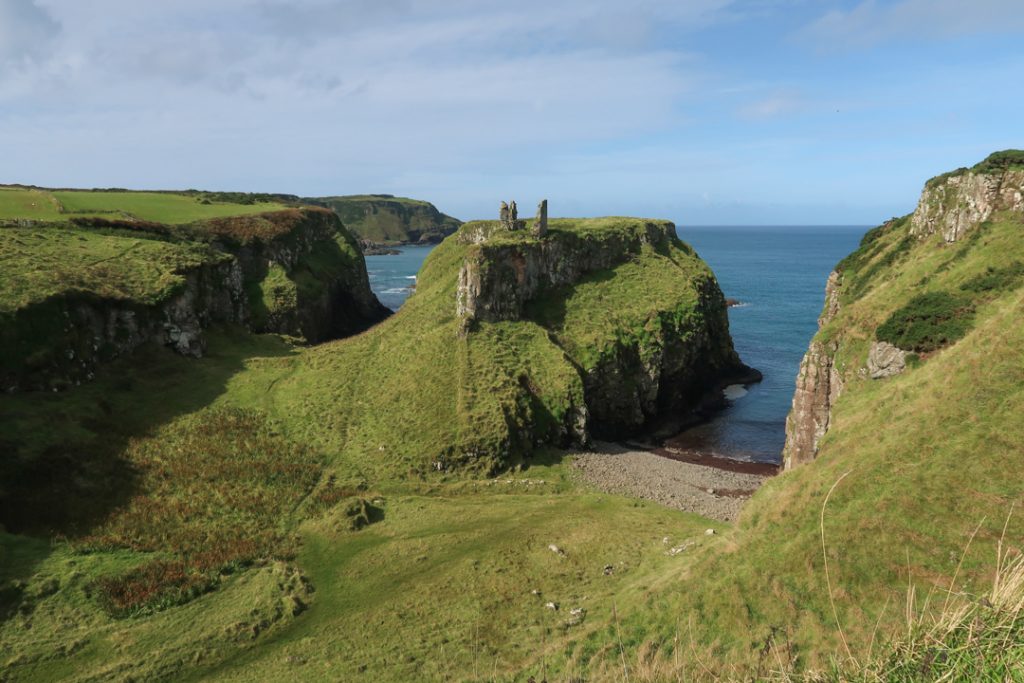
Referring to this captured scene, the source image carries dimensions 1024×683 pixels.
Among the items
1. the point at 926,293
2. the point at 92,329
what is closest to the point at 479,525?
the point at 926,293

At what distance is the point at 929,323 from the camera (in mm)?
40125

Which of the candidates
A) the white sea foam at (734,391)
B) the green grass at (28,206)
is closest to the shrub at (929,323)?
the white sea foam at (734,391)

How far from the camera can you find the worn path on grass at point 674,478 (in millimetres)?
45938

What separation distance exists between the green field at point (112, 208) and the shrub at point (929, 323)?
9524 centimetres

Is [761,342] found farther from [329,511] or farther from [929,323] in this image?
[329,511]

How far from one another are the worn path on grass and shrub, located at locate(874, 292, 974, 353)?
54.4ft

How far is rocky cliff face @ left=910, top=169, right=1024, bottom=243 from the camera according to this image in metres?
51.2

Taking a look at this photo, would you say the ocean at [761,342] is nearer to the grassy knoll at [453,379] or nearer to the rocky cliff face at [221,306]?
the grassy knoll at [453,379]

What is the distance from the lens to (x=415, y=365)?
59.6m

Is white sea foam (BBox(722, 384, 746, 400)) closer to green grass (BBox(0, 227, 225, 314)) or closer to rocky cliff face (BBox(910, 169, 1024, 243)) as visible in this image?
rocky cliff face (BBox(910, 169, 1024, 243))

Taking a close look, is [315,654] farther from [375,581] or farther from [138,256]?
[138,256]

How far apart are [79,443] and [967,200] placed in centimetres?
7937

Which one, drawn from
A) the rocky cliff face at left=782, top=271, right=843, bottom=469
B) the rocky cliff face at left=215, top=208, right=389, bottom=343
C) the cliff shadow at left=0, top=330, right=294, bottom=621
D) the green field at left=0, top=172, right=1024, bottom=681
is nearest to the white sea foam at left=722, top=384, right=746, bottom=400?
the green field at left=0, top=172, right=1024, bottom=681

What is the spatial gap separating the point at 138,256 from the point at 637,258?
64.1 m
